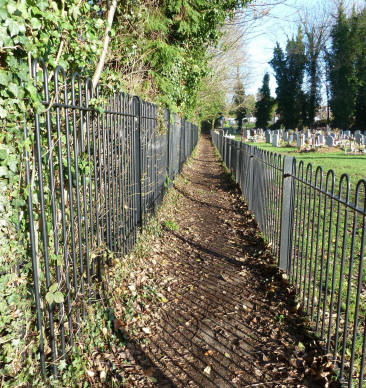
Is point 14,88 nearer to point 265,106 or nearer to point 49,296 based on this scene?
point 49,296

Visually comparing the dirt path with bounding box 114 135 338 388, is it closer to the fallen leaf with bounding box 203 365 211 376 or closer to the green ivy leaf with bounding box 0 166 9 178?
the fallen leaf with bounding box 203 365 211 376

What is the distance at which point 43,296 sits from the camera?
2695 millimetres

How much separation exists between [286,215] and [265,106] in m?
64.5

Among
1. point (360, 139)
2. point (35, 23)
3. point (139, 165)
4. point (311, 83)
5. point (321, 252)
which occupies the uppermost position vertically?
point (311, 83)

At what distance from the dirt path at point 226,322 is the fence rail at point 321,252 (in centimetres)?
23

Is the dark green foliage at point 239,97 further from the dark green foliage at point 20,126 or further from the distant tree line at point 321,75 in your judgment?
the dark green foliage at point 20,126

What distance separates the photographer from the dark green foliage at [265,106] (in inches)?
2569

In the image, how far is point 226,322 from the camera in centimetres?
381

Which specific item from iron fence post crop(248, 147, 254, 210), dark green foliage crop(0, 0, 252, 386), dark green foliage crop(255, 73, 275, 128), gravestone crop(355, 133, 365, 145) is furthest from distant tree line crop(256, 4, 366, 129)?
dark green foliage crop(0, 0, 252, 386)

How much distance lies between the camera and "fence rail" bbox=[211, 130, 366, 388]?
276cm

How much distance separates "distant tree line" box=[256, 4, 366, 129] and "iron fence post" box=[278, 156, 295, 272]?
47.2 meters

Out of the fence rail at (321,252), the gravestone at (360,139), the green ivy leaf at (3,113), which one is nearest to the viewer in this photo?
the green ivy leaf at (3,113)

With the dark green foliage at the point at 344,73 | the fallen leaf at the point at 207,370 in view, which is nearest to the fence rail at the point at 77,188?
the fallen leaf at the point at 207,370

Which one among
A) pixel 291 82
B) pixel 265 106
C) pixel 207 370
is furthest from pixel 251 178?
pixel 265 106
